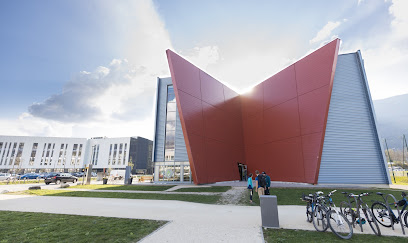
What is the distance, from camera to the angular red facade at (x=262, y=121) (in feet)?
61.3

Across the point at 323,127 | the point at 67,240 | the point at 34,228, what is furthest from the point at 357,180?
the point at 34,228

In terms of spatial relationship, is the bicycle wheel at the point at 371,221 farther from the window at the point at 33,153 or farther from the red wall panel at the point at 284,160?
the window at the point at 33,153

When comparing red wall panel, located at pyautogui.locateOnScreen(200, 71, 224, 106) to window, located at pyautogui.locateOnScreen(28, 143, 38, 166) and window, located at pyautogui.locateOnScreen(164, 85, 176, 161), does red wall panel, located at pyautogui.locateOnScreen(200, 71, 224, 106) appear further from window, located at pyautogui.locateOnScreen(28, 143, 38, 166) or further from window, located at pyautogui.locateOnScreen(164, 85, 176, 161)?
window, located at pyautogui.locateOnScreen(28, 143, 38, 166)

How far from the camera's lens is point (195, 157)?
19.7m

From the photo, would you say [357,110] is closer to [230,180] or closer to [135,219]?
[230,180]

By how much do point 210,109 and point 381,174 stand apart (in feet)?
60.0

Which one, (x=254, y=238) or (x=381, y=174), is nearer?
(x=254, y=238)

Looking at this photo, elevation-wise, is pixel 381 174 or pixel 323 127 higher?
pixel 323 127

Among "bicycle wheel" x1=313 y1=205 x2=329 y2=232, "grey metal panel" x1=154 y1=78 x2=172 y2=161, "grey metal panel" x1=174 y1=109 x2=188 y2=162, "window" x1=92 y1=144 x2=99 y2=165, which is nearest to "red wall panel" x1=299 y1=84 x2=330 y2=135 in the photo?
"bicycle wheel" x1=313 y1=205 x2=329 y2=232

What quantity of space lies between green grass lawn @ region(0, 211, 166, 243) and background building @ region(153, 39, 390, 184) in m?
12.5

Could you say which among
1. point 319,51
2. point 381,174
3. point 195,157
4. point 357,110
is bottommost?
point 381,174

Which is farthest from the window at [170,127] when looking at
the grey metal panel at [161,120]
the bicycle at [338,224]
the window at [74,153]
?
the window at [74,153]

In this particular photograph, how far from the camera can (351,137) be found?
18484 mm

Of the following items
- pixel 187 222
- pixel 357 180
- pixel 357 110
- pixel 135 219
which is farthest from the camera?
pixel 357 110
